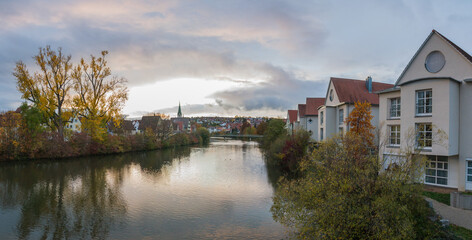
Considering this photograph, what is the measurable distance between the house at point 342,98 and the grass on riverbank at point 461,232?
54.0 ft

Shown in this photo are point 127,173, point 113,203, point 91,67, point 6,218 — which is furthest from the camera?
point 91,67

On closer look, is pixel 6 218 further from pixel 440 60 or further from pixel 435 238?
pixel 440 60

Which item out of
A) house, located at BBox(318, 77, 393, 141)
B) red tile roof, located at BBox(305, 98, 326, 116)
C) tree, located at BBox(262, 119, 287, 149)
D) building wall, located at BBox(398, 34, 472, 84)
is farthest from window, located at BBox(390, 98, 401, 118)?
tree, located at BBox(262, 119, 287, 149)

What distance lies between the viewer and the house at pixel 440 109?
48.7 feet

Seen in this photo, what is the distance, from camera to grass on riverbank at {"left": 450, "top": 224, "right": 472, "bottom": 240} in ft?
29.6

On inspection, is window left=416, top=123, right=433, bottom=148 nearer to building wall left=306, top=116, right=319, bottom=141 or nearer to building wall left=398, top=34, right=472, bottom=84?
building wall left=398, top=34, right=472, bottom=84

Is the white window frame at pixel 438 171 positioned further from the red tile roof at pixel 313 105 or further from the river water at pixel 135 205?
the red tile roof at pixel 313 105

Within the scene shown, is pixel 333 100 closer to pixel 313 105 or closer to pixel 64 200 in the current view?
pixel 313 105

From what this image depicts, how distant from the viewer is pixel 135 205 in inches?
582

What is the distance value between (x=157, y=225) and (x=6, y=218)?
6.63m

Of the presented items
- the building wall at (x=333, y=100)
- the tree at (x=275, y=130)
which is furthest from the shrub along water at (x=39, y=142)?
the building wall at (x=333, y=100)

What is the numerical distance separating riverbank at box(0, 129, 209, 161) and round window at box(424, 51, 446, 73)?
35377 mm

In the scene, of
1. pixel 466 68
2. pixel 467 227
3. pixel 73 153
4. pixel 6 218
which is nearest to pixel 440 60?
pixel 466 68

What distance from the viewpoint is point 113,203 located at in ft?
49.6
